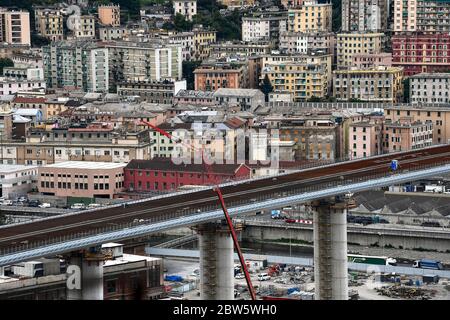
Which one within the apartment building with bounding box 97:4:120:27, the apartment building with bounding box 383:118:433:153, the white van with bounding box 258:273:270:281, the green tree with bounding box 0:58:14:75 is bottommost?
the white van with bounding box 258:273:270:281

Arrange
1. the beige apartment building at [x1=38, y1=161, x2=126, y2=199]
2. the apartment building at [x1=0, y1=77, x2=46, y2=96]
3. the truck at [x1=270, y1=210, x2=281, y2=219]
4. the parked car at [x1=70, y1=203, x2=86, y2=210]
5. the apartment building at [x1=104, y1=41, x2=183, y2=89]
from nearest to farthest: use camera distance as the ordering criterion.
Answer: the truck at [x1=270, y1=210, x2=281, y2=219] < the parked car at [x1=70, y1=203, x2=86, y2=210] < the beige apartment building at [x1=38, y1=161, x2=126, y2=199] < the apartment building at [x1=0, y1=77, x2=46, y2=96] < the apartment building at [x1=104, y1=41, x2=183, y2=89]

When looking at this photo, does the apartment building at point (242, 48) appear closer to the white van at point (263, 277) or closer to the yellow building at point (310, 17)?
the yellow building at point (310, 17)

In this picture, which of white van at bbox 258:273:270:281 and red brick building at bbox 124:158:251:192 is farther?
red brick building at bbox 124:158:251:192

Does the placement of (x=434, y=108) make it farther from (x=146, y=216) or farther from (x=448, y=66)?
(x=146, y=216)

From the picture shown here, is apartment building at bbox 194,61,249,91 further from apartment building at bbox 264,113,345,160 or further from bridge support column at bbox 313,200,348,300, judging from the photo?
bridge support column at bbox 313,200,348,300

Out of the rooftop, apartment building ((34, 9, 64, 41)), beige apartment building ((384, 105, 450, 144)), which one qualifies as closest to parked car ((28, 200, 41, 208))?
the rooftop
